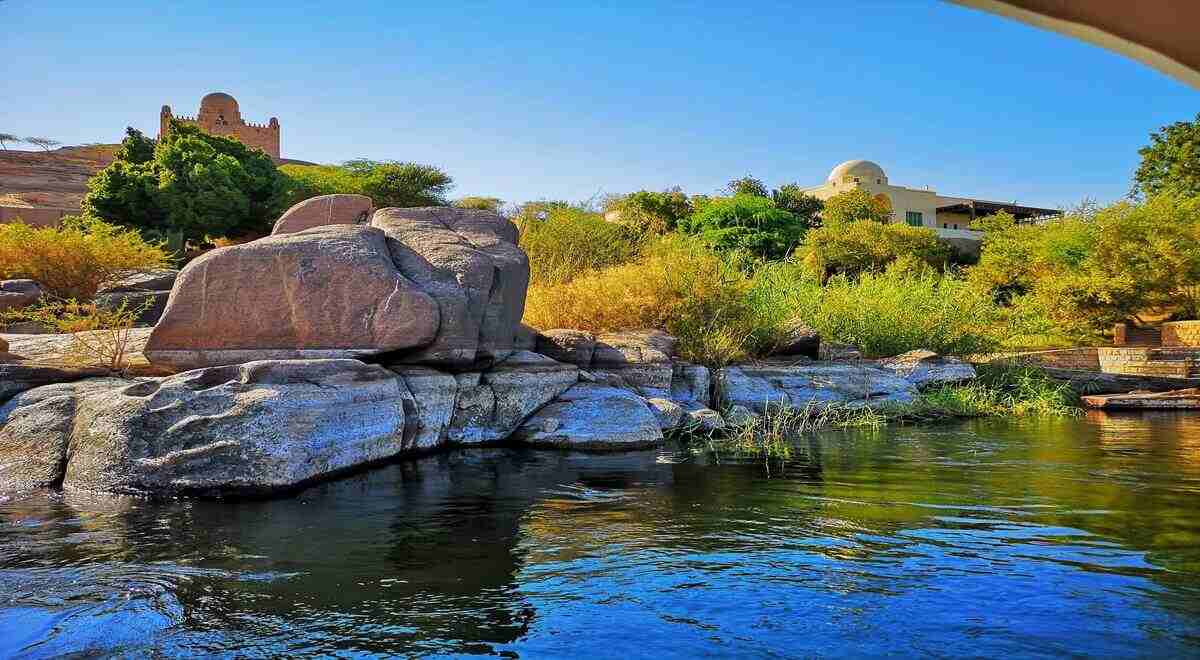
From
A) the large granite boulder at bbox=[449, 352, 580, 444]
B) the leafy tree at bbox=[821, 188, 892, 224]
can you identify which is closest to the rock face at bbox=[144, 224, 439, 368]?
the large granite boulder at bbox=[449, 352, 580, 444]

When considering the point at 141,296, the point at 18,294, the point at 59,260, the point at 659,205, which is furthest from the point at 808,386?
the point at 659,205

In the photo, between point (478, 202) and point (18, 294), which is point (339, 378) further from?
point (478, 202)

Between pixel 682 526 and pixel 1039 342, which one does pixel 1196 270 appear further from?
pixel 682 526

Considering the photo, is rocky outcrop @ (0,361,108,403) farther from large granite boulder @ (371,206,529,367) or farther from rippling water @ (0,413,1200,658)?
large granite boulder @ (371,206,529,367)

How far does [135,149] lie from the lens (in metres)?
25.7

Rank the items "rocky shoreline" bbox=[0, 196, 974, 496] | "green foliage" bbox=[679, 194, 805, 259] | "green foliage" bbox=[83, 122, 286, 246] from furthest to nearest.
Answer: "green foliage" bbox=[679, 194, 805, 259] < "green foliage" bbox=[83, 122, 286, 246] < "rocky shoreline" bbox=[0, 196, 974, 496]

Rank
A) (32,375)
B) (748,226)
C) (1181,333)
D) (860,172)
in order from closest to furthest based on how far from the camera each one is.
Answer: (32,375) < (1181,333) < (748,226) < (860,172)

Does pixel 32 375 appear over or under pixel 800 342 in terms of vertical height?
under

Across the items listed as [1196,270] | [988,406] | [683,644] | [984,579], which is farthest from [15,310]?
[1196,270]

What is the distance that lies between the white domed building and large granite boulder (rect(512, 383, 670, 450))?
33199 millimetres

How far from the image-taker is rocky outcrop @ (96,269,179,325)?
10023 mm

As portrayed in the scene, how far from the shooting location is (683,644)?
3.41m

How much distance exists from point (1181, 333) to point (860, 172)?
22963 millimetres

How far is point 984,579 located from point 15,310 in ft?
36.3
